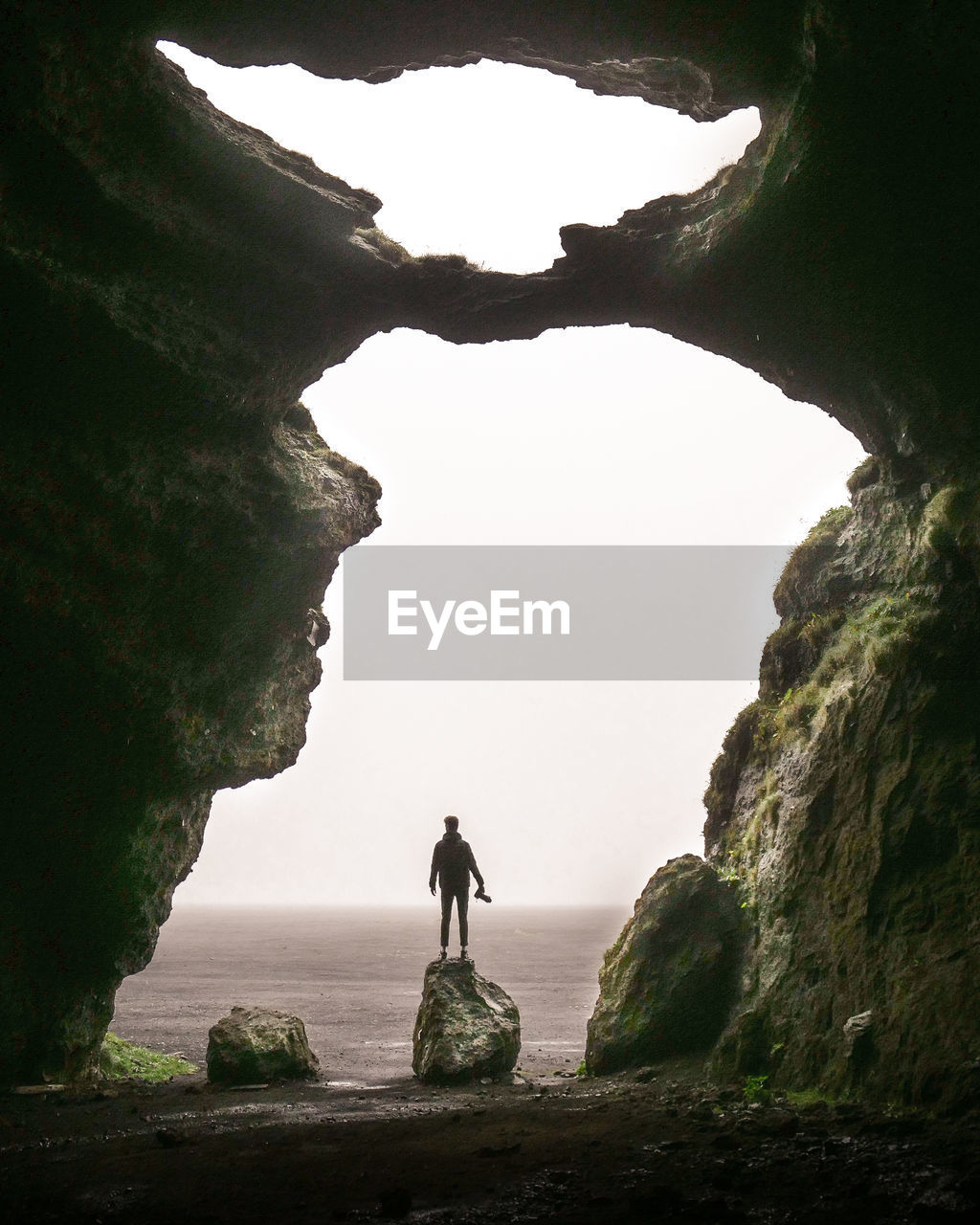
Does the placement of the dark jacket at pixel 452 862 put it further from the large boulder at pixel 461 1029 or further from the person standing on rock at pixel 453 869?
the large boulder at pixel 461 1029

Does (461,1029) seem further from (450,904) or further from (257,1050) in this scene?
(257,1050)

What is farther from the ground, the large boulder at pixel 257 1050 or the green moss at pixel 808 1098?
the green moss at pixel 808 1098

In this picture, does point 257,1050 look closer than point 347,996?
Yes

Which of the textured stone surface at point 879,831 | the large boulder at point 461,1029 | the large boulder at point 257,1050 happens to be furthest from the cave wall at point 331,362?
the large boulder at point 461,1029

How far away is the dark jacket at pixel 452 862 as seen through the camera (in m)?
16.0

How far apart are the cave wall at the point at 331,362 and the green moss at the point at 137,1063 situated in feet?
4.31

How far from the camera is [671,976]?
1289 centimetres

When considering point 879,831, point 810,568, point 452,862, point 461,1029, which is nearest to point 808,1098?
point 879,831

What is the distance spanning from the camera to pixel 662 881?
14.0 meters

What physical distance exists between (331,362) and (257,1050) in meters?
11.1

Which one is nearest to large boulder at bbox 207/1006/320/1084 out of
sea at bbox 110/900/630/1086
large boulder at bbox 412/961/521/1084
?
sea at bbox 110/900/630/1086

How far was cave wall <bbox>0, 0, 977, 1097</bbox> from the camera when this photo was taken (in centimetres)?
1038

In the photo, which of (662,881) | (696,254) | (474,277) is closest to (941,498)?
(696,254)

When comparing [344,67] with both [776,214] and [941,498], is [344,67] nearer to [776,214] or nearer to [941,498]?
A: [776,214]
